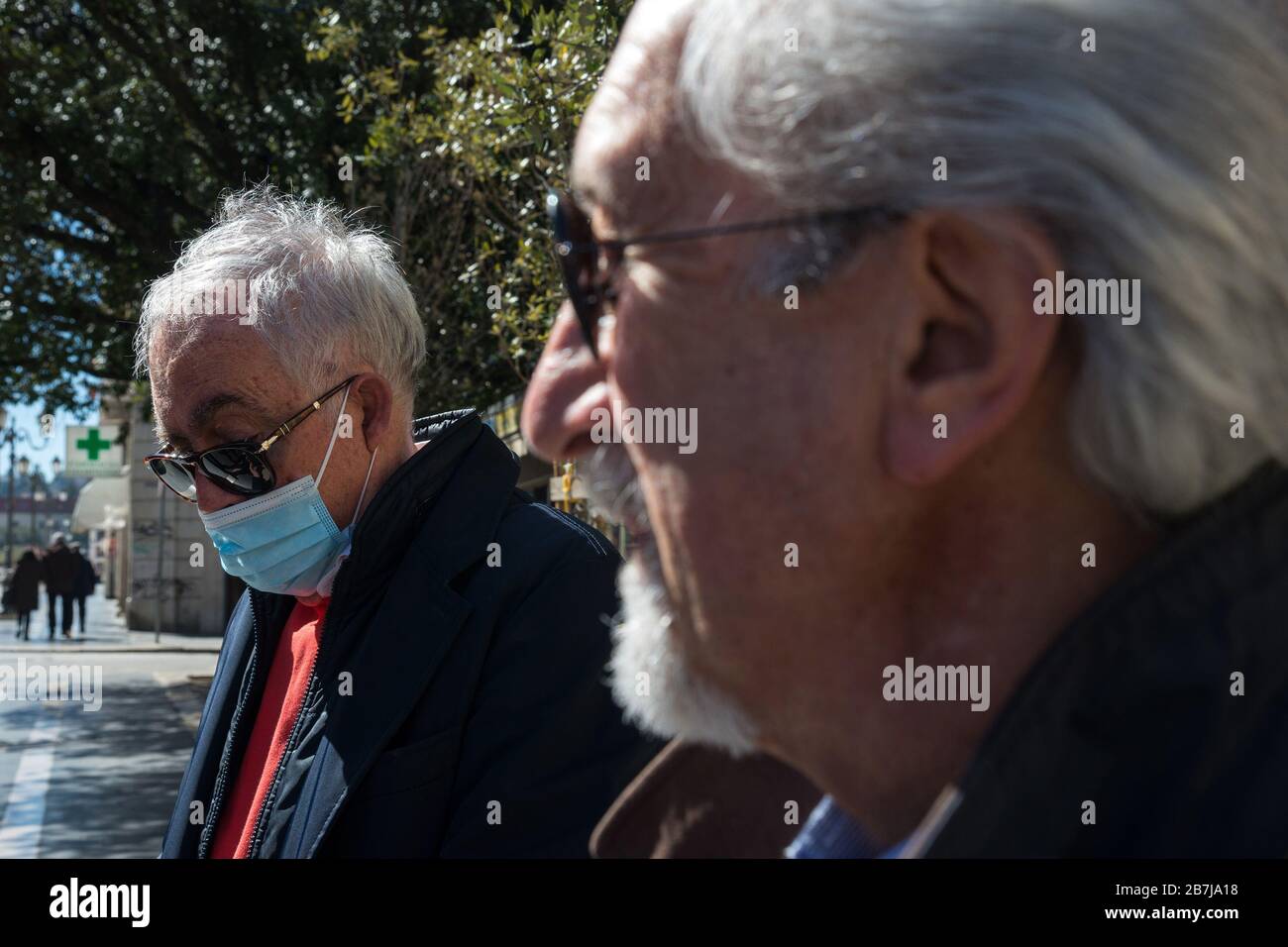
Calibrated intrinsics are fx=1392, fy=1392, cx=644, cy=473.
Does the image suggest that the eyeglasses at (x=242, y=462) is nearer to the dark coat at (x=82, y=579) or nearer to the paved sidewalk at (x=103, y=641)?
the paved sidewalk at (x=103, y=641)

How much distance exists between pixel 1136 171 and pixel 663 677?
0.55 metres

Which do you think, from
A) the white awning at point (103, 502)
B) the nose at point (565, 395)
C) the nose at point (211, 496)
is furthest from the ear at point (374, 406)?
the white awning at point (103, 502)

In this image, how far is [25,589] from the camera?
28.5 meters

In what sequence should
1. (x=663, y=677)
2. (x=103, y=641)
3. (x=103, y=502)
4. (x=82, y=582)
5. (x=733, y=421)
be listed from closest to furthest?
(x=733, y=421), (x=663, y=677), (x=103, y=641), (x=82, y=582), (x=103, y=502)

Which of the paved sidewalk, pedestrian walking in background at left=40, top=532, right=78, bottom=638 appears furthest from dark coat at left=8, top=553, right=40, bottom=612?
the paved sidewalk

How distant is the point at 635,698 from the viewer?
126cm

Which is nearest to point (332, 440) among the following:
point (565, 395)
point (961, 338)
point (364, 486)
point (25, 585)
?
point (364, 486)

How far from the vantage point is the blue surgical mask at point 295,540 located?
2656 millimetres

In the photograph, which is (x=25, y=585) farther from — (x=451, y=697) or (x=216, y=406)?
(x=451, y=697)
